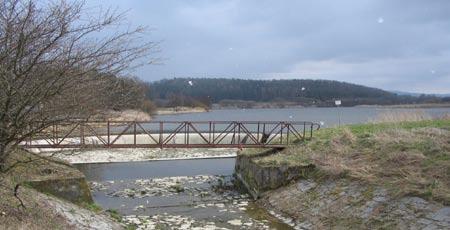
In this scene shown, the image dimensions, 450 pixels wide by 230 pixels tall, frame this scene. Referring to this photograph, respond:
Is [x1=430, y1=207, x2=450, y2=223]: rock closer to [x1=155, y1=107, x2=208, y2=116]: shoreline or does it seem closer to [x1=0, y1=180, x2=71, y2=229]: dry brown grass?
[x1=0, y1=180, x2=71, y2=229]: dry brown grass

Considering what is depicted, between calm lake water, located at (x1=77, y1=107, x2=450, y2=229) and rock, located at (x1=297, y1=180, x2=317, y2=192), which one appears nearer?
calm lake water, located at (x1=77, y1=107, x2=450, y2=229)

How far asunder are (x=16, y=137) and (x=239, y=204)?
34.0ft

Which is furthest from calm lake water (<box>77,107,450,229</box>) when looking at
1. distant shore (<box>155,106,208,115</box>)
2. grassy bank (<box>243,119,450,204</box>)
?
distant shore (<box>155,106,208,115</box>)

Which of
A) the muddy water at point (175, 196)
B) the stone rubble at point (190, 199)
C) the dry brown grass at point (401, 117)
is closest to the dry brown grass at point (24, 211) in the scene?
the stone rubble at point (190, 199)

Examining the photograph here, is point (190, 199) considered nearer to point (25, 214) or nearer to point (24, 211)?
point (24, 211)

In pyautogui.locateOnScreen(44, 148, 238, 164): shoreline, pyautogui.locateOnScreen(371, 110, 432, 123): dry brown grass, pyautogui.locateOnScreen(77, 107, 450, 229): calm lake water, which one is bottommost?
pyautogui.locateOnScreen(77, 107, 450, 229): calm lake water

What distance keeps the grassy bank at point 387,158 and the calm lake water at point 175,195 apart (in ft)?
8.95

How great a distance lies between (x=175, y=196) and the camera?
63.8 feet

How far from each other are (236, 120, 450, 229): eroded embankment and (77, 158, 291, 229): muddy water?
1175 mm

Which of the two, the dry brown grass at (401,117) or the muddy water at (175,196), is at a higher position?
the dry brown grass at (401,117)

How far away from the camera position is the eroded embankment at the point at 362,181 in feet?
38.0

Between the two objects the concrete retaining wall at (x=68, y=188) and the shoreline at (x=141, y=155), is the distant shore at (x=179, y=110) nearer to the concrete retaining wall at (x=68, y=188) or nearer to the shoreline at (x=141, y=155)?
the shoreline at (x=141, y=155)

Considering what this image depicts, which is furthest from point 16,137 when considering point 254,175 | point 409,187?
point 254,175

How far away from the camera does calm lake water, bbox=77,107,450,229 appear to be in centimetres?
1494
